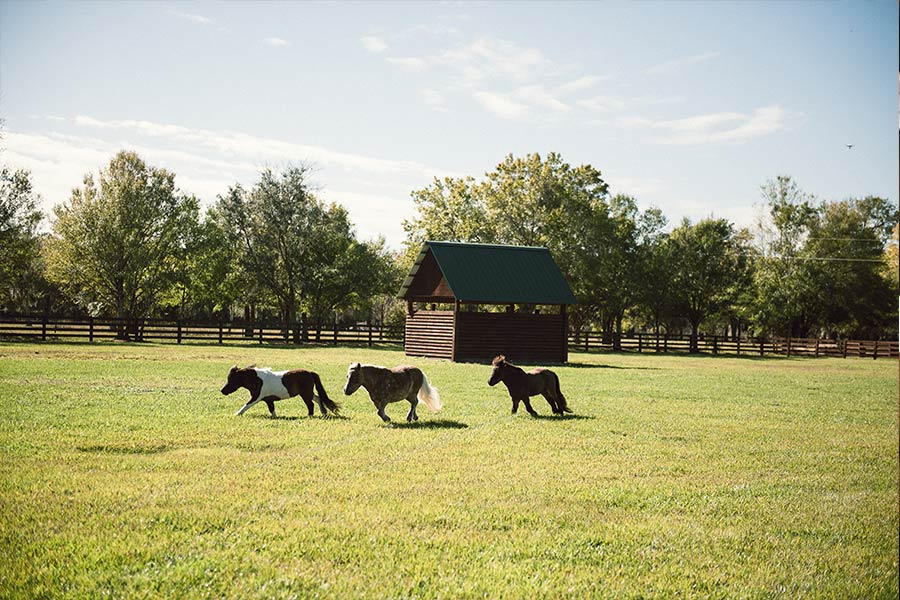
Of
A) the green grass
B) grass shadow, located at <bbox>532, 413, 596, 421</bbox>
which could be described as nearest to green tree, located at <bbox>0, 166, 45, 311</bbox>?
the green grass

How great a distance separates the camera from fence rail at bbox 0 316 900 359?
4156cm

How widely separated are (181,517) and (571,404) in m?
9.88

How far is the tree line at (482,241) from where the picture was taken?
1884 inches

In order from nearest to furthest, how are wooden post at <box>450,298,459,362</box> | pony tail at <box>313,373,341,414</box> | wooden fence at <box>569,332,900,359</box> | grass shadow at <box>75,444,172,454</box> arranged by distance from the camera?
grass shadow at <box>75,444,172,454</box> → pony tail at <box>313,373,341,414</box> → wooden post at <box>450,298,459,362</box> → wooden fence at <box>569,332,900,359</box>

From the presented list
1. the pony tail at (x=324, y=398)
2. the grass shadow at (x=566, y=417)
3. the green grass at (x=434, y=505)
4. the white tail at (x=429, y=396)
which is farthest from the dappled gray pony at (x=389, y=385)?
the grass shadow at (x=566, y=417)

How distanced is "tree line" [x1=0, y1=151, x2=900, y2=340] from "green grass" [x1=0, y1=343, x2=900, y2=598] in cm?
3752

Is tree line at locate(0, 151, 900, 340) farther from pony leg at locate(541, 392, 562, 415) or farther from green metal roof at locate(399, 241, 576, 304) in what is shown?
pony leg at locate(541, 392, 562, 415)

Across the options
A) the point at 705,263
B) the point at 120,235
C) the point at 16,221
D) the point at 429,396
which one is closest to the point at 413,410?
the point at 429,396

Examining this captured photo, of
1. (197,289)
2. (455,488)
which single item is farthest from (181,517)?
(197,289)

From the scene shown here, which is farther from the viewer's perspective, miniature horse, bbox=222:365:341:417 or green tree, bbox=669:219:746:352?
green tree, bbox=669:219:746:352

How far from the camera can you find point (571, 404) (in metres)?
14.7

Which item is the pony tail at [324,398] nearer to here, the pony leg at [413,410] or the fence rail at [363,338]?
the pony leg at [413,410]

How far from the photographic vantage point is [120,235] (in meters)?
45.4

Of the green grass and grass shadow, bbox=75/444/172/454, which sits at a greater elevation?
grass shadow, bbox=75/444/172/454
